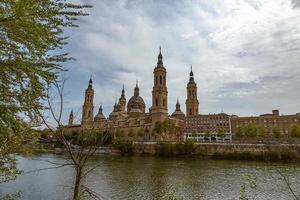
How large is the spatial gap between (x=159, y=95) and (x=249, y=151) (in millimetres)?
44475

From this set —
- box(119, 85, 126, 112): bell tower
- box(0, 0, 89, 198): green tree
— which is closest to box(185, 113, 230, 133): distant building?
box(119, 85, 126, 112): bell tower

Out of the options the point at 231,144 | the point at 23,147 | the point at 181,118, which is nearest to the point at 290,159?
the point at 231,144

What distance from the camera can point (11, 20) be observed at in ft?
19.4

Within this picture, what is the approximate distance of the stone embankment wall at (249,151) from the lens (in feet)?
173

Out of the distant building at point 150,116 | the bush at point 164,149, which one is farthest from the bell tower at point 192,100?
the bush at point 164,149

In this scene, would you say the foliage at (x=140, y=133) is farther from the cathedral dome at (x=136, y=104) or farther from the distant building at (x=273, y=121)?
the distant building at (x=273, y=121)

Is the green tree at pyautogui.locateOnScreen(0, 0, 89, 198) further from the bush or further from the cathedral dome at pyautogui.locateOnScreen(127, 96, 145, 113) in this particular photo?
the cathedral dome at pyautogui.locateOnScreen(127, 96, 145, 113)

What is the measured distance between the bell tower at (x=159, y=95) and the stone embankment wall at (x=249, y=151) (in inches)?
976

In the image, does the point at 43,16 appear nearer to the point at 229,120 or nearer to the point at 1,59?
the point at 1,59

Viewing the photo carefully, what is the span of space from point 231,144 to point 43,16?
6108 cm

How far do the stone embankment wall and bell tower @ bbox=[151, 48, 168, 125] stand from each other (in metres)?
24.8

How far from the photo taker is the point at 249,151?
57.2 m

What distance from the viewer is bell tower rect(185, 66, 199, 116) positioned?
121 m

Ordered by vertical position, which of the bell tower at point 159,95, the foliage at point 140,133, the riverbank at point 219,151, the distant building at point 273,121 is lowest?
the riverbank at point 219,151
